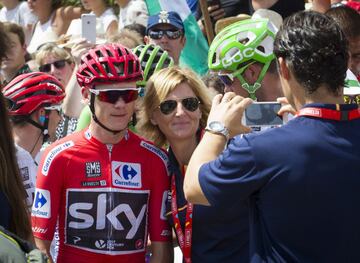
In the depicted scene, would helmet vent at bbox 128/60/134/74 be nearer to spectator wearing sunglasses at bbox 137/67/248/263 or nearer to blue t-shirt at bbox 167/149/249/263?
spectator wearing sunglasses at bbox 137/67/248/263

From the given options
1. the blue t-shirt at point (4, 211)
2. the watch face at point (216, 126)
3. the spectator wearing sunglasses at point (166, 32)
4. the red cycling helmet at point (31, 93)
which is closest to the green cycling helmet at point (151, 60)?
the red cycling helmet at point (31, 93)

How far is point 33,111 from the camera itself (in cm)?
583

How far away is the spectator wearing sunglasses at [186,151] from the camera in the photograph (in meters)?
4.26

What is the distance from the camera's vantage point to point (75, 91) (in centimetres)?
727

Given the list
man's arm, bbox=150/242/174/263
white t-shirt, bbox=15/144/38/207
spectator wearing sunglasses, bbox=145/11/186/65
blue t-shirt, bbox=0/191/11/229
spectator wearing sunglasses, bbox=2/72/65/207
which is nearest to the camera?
blue t-shirt, bbox=0/191/11/229

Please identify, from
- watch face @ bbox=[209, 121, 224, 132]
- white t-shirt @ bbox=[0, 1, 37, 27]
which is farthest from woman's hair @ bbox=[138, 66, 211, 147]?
white t-shirt @ bbox=[0, 1, 37, 27]

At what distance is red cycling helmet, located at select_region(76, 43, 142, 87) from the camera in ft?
15.2

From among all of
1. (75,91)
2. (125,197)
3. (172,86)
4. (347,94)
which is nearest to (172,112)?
(172,86)

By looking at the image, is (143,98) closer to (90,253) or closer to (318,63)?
(90,253)

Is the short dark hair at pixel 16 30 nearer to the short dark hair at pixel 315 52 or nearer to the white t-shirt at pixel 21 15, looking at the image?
the white t-shirt at pixel 21 15

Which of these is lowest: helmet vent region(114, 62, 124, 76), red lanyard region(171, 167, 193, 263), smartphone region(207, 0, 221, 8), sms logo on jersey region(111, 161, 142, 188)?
red lanyard region(171, 167, 193, 263)

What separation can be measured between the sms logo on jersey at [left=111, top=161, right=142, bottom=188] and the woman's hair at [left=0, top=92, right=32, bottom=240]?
2.71ft

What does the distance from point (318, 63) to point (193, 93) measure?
1493mm

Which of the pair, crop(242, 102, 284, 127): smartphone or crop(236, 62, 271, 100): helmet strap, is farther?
Result: crop(236, 62, 271, 100): helmet strap
